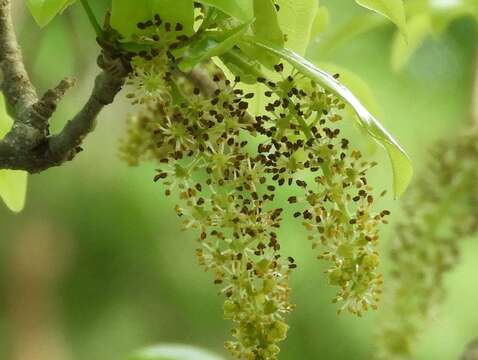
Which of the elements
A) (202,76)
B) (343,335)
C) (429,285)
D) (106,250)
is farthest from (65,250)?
(202,76)

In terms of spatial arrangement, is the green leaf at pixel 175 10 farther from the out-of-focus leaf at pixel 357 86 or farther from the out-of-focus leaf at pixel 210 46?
the out-of-focus leaf at pixel 357 86

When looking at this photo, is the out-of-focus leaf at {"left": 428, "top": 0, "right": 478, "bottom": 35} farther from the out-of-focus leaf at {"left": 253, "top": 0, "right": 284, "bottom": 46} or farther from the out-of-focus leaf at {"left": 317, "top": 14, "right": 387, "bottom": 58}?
the out-of-focus leaf at {"left": 253, "top": 0, "right": 284, "bottom": 46}

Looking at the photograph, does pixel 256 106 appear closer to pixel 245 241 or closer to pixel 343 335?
pixel 245 241

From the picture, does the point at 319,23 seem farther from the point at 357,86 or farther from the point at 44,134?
the point at 44,134

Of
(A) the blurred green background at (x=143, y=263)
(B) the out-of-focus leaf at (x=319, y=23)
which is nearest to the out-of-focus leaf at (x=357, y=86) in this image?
(B) the out-of-focus leaf at (x=319, y=23)

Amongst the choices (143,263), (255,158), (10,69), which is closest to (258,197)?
(255,158)

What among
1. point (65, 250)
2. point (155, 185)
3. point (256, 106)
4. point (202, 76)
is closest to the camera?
point (256, 106)

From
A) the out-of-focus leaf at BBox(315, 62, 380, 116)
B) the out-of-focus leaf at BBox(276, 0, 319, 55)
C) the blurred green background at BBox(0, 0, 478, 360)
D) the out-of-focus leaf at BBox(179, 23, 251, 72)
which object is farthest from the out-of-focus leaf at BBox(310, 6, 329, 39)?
the blurred green background at BBox(0, 0, 478, 360)
